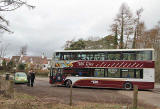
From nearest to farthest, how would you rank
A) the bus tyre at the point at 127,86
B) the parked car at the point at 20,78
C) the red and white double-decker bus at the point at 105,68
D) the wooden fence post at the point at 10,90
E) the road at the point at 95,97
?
the wooden fence post at the point at 10,90
the road at the point at 95,97
the red and white double-decker bus at the point at 105,68
the bus tyre at the point at 127,86
the parked car at the point at 20,78

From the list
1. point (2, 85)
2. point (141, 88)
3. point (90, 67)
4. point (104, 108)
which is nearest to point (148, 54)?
point (141, 88)

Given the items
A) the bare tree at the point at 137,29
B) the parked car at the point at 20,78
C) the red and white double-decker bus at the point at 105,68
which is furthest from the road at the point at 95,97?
the bare tree at the point at 137,29

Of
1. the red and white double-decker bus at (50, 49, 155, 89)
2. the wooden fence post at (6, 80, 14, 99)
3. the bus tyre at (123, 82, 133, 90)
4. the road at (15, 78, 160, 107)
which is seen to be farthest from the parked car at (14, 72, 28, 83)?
the wooden fence post at (6, 80, 14, 99)

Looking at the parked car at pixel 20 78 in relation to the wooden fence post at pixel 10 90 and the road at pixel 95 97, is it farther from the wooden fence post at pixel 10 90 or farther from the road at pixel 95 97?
the wooden fence post at pixel 10 90

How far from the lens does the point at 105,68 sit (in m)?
18.1

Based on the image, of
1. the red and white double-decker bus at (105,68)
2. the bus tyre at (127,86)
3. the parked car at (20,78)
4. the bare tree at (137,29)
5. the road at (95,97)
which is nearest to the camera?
the road at (95,97)

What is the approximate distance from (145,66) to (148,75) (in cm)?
90

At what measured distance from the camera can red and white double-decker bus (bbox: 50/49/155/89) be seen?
55.7 ft

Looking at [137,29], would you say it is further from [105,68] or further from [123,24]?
[105,68]

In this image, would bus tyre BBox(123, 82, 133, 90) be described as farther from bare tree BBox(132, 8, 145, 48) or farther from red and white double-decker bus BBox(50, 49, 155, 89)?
bare tree BBox(132, 8, 145, 48)

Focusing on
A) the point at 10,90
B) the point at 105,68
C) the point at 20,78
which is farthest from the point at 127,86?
the point at 20,78

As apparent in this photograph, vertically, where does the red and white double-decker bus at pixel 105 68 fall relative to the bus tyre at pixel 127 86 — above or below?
above

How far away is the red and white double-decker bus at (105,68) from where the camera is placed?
16980mm

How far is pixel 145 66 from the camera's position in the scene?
16906 millimetres
